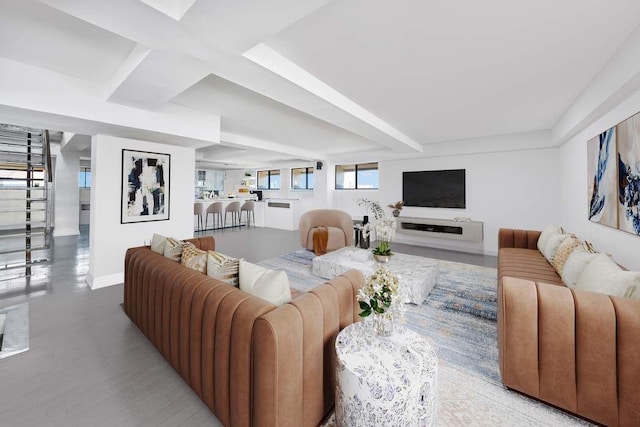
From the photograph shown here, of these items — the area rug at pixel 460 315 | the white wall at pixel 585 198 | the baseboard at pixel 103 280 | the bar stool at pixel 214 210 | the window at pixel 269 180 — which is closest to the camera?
the area rug at pixel 460 315

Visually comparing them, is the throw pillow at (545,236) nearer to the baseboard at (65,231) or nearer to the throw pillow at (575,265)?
the throw pillow at (575,265)

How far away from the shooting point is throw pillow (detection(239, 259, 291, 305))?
4.52 ft

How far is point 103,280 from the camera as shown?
3441mm

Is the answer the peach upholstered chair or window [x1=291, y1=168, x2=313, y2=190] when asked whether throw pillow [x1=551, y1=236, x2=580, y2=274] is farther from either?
window [x1=291, y1=168, x2=313, y2=190]

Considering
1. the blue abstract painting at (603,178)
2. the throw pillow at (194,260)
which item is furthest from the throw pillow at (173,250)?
the blue abstract painting at (603,178)

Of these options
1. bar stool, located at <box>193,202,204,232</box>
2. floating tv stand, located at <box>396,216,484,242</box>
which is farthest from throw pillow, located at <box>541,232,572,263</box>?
bar stool, located at <box>193,202,204,232</box>

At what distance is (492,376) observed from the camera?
1.77 metres

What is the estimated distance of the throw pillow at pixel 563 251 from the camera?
2477mm

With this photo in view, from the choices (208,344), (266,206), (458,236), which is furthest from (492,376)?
(266,206)

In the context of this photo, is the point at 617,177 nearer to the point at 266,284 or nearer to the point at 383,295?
the point at 383,295

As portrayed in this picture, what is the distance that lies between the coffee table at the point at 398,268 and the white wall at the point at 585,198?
1.69 meters

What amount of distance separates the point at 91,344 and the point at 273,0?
9.63 ft

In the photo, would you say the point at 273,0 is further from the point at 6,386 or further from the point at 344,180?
the point at 344,180

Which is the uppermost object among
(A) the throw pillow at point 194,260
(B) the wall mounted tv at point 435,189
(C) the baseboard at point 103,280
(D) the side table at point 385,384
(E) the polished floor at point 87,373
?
(B) the wall mounted tv at point 435,189
